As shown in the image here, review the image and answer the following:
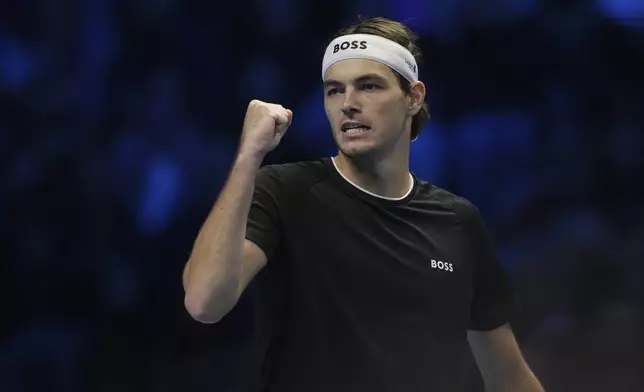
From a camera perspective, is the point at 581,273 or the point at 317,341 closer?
the point at 317,341

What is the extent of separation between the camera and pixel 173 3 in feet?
8.34

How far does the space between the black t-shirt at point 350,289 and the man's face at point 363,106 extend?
0.07 metres

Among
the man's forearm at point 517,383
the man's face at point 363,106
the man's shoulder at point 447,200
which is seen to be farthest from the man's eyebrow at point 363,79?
the man's forearm at point 517,383

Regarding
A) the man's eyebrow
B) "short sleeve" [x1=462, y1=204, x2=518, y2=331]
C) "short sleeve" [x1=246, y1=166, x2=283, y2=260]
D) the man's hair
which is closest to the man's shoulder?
"short sleeve" [x1=462, y1=204, x2=518, y2=331]

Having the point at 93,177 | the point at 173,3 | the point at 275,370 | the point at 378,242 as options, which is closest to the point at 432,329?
the point at 378,242

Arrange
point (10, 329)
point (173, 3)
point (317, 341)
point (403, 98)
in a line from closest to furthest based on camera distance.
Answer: point (317, 341) → point (403, 98) → point (10, 329) → point (173, 3)

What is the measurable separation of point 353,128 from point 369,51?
0.49 feet

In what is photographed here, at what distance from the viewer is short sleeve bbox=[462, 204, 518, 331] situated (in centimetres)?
151

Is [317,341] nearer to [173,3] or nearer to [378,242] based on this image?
[378,242]

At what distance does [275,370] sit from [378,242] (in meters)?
0.26

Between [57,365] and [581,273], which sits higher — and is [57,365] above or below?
below

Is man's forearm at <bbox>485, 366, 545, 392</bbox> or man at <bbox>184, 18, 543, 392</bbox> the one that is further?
man's forearm at <bbox>485, 366, 545, 392</bbox>

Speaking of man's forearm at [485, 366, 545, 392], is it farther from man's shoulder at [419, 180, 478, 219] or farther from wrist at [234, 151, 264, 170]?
wrist at [234, 151, 264, 170]

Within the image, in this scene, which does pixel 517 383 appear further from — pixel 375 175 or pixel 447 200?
pixel 375 175
